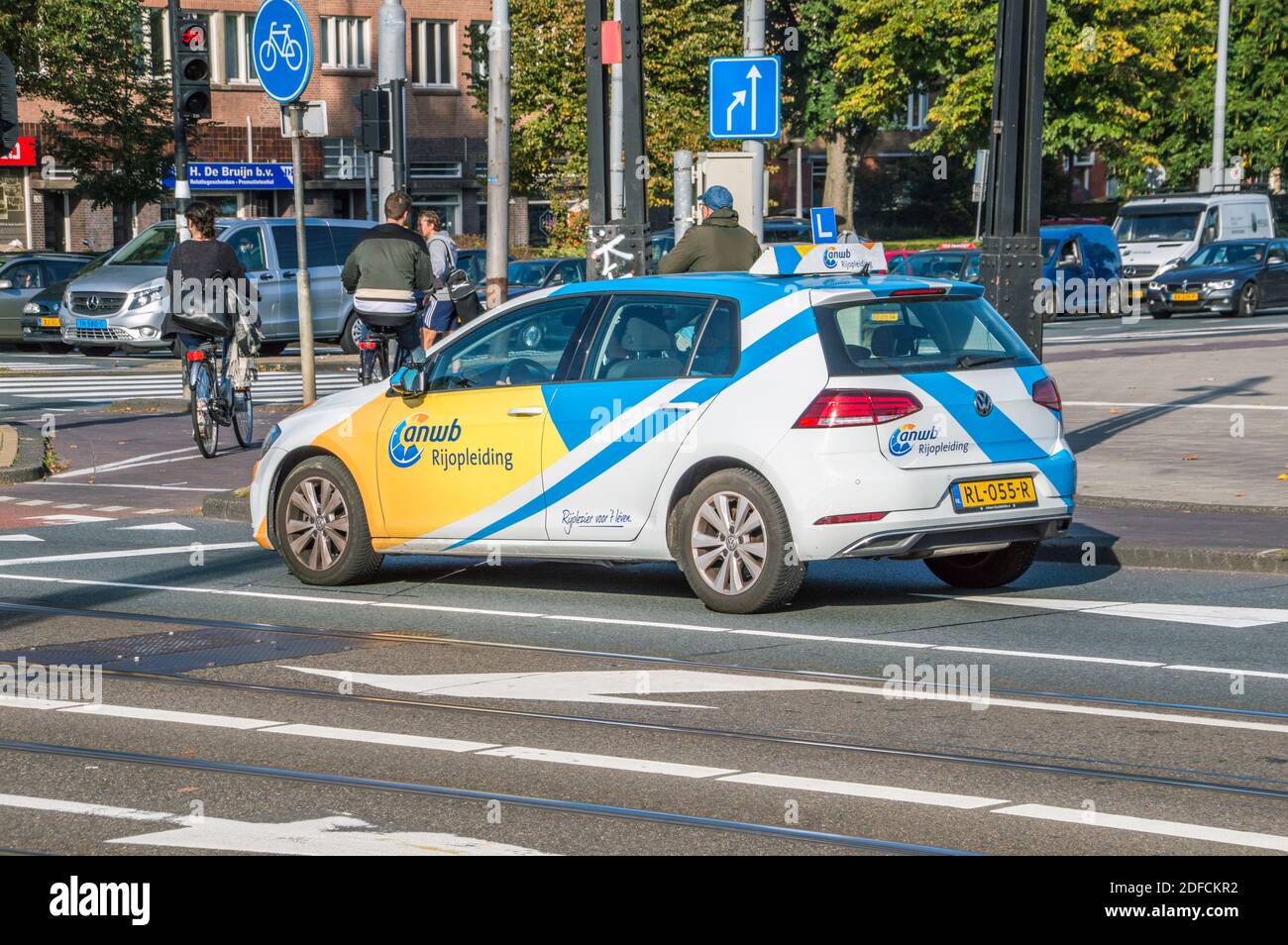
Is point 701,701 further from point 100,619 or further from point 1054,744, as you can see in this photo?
point 100,619

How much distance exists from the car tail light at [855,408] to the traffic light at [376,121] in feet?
39.8

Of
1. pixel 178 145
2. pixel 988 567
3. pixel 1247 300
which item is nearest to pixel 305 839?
pixel 988 567

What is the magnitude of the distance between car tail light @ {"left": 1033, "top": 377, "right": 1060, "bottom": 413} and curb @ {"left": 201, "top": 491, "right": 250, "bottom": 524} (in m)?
6.13

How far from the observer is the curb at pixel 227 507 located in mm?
14484

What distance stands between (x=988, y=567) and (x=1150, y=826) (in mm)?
5062

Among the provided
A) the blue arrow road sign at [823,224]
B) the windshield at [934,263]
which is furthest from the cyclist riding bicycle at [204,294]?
the windshield at [934,263]

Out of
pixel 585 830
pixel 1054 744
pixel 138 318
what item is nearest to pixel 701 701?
pixel 1054 744

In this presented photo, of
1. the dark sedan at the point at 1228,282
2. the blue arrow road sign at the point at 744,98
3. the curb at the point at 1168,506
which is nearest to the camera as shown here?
the curb at the point at 1168,506

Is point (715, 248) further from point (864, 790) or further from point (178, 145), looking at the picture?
point (178, 145)

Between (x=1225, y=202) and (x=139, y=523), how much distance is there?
1489 inches

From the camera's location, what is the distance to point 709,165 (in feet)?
59.7

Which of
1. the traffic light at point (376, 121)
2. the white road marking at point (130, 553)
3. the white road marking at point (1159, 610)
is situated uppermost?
the traffic light at point (376, 121)

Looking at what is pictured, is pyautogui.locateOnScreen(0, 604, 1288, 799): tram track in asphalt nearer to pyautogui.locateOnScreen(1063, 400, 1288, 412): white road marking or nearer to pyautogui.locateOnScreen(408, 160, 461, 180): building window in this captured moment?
pyautogui.locateOnScreen(1063, 400, 1288, 412): white road marking

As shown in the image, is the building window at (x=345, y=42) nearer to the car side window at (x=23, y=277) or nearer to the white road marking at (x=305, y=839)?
the car side window at (x=23, y=277)
